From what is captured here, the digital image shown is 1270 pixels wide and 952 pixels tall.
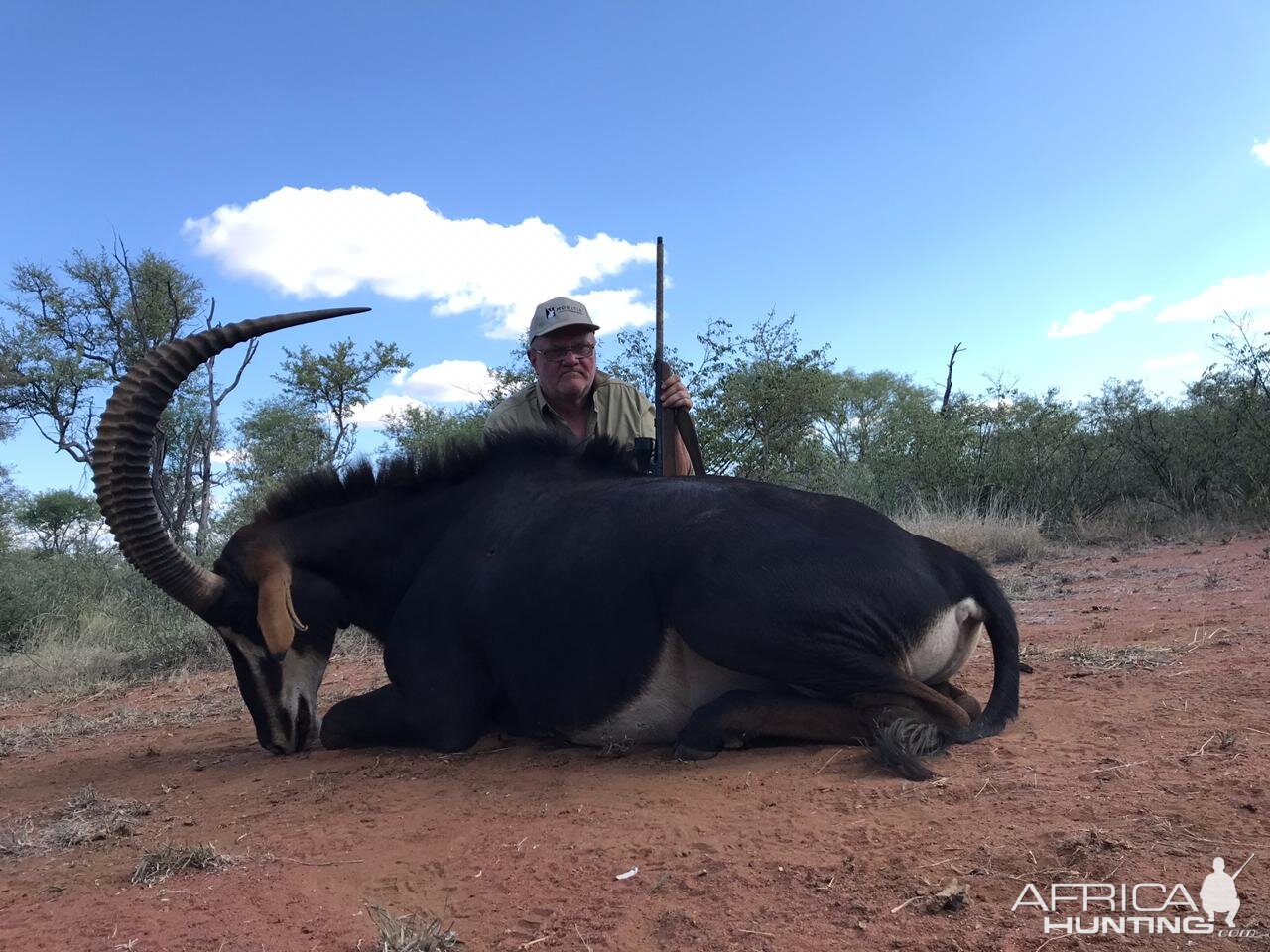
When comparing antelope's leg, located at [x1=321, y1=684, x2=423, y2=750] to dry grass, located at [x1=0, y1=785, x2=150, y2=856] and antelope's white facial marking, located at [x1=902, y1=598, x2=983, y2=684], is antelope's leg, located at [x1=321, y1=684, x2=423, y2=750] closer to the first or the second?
dry grass, located at [x1=0, y1=785, x2=150, y2=856]

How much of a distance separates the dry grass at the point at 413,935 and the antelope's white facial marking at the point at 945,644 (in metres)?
2.10

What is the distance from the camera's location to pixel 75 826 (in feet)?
10.3

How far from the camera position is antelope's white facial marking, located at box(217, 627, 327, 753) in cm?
428

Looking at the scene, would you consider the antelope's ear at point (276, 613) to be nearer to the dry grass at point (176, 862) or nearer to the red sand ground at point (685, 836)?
the red sand ground at point (685, 836)

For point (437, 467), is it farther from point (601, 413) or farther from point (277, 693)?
point (601, 413)

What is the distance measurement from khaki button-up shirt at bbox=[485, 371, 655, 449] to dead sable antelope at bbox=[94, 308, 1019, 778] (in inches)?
55.4

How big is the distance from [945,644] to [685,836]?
1508mm

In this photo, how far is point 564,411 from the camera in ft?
19.6

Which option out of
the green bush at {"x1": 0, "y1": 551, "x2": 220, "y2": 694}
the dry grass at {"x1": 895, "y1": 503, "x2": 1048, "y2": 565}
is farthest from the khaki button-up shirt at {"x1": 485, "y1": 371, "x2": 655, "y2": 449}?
the dry grass at {"x1": 895, "y1": 503, "x2": 1048, "y2": 565}

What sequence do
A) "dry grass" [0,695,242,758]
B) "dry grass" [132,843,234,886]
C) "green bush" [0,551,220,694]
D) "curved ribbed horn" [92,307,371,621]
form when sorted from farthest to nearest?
"green bush" [0,551,220,694] < "dry grass" [0,695,242,758] < "curved ribbed horn" [92,307,371,621] < "dry grass" [132,843,234,886]

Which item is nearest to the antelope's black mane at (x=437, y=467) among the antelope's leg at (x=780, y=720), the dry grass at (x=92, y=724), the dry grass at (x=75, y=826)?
the antelope's leg at (x=780, y=720)

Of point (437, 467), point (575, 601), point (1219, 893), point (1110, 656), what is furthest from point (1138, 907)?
point (437, 467)

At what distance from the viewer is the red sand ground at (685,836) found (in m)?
2.13

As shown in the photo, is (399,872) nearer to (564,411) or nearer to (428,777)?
(428,777)
